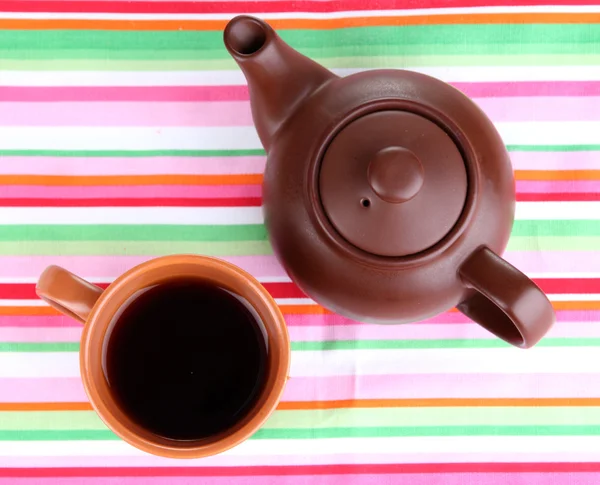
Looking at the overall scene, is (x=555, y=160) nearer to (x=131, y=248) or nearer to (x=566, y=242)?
(x=566, y=242)

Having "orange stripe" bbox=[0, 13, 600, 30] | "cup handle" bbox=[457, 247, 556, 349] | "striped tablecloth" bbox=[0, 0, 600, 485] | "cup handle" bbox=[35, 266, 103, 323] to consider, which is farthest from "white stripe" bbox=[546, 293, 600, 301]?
"cup handle" bbox=[35, 266, 103, 323]

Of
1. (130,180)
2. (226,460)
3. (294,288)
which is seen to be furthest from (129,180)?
(226,460)

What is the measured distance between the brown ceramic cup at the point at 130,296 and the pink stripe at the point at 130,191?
0.58 feet

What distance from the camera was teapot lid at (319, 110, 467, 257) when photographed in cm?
49

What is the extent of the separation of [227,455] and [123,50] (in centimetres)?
47

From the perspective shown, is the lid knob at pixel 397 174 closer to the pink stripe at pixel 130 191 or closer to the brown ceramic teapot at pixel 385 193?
the brown ceramic teapot at pixel 385 193

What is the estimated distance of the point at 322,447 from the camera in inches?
27.8

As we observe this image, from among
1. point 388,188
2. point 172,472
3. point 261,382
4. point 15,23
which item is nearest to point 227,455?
point 172,472

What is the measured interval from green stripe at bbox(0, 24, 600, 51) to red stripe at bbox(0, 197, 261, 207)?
168 millimetres

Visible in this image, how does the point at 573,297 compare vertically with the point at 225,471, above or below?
above

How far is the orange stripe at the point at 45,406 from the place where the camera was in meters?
0.71

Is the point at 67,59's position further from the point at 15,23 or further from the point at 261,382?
the point at 261,382

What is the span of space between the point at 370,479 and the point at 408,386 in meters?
0.11

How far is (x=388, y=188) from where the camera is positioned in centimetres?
45
